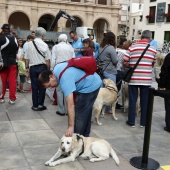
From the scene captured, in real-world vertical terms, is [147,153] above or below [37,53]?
below

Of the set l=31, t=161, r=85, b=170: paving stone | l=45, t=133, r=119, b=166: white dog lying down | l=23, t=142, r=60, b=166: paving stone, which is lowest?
l=31, t=161, r=85, b=170: paving stone

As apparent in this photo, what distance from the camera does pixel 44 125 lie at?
5.57 metres

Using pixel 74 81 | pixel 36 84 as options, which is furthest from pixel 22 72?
pixel 74 81

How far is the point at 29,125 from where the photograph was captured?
218 inches

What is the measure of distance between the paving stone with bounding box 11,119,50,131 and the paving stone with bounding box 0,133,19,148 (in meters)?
0.35

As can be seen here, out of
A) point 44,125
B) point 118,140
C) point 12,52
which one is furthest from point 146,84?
point 12,52

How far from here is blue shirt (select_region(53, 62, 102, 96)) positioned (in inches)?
131

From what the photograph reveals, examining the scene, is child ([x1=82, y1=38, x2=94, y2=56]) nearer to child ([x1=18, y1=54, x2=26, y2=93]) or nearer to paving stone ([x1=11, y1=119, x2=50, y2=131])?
child ([x1=18, y1=54, x2=26, y2=93])

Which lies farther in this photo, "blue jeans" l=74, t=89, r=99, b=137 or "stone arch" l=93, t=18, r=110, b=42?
"stone arch" l=93, t=18, r=110, b=42

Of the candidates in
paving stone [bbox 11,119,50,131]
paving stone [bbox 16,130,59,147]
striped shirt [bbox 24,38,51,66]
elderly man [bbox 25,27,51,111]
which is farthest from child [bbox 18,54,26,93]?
paving stone [bbox 16,130,59,147]

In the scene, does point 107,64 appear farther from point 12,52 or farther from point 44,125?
point 12,52

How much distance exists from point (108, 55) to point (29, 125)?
2287 mm

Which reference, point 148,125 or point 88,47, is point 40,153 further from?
point 88,47

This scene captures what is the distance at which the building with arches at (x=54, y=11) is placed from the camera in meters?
33.6
